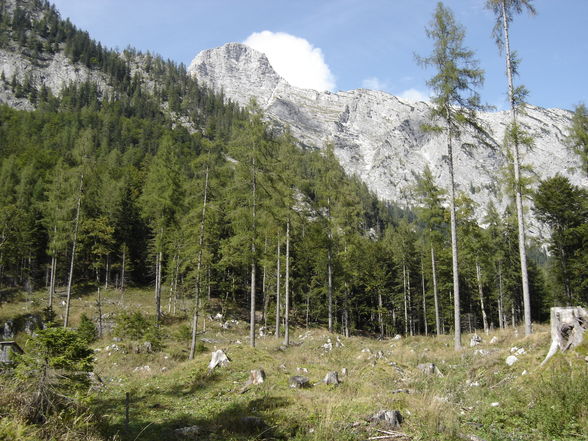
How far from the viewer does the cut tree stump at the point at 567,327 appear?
8945 mm

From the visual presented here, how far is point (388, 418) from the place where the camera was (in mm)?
7062

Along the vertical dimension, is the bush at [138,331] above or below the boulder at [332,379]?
below

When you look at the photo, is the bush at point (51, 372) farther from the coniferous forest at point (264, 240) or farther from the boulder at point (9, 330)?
Answer: the boulder at point (9, 330)

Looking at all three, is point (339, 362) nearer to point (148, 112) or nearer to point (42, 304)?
point (42, 304)

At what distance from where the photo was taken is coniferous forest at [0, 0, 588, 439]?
74.2ft

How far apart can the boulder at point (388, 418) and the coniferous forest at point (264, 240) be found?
1393 cm

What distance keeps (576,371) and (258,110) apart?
62.2 feet

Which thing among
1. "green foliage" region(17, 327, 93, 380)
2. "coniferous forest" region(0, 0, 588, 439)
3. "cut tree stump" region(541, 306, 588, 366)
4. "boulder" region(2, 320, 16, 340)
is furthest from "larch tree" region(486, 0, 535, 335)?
"boulder" region(2, 320, 16, 340)

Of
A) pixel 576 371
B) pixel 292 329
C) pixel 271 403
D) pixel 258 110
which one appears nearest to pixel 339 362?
pixel 271 403

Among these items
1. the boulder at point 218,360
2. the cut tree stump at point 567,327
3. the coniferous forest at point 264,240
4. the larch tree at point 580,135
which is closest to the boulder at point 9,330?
the coniferous forest at point 264,240

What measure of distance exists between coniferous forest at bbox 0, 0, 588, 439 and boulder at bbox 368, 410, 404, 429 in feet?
45.7

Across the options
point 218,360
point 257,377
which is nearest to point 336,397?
point 257,377

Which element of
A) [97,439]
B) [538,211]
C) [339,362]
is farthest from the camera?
[538,211]

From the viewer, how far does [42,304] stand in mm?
36344
